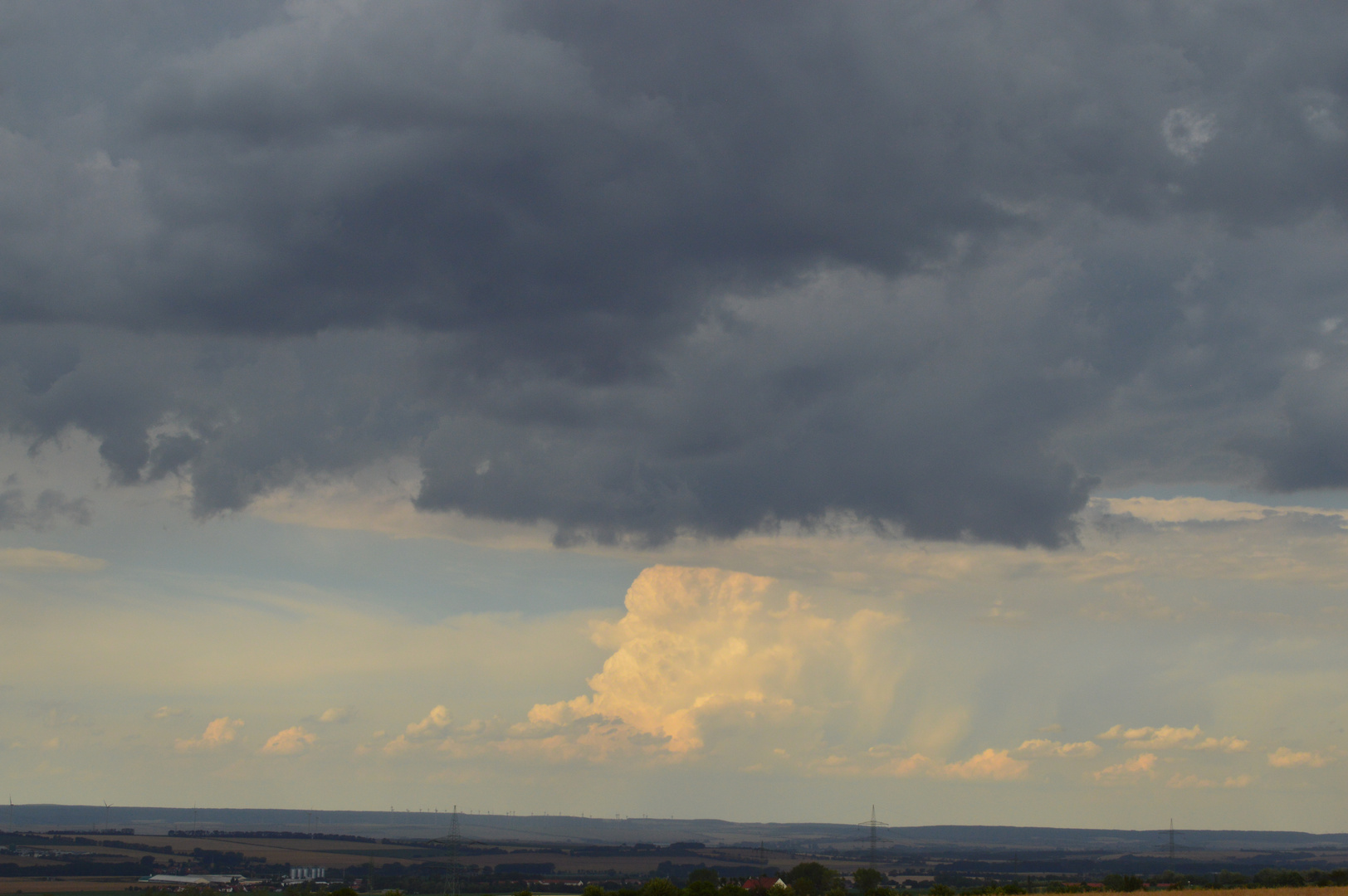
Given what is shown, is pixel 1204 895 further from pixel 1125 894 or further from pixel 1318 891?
pixel 1125 894

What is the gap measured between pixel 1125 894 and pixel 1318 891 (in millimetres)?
33457

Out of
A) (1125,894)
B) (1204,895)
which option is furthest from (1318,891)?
(1125,894)

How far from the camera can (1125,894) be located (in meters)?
177

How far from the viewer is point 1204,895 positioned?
154m

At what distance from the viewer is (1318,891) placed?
147 m

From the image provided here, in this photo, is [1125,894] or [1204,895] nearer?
[1204,895]

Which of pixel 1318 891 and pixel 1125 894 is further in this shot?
pixel 1125 894

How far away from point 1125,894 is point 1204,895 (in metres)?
24.3

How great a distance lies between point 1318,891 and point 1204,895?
12087 millimetres
